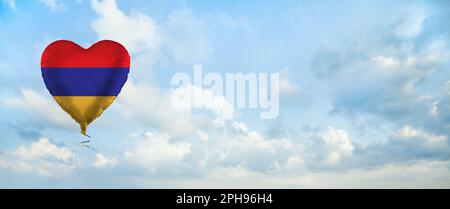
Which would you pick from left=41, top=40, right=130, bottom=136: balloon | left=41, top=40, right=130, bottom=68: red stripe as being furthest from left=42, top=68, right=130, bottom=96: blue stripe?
left=41, top=40, right=130, bottom=68: red stripe

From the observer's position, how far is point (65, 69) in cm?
2933

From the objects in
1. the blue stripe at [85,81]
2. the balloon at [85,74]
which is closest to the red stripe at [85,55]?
the balloon at [85,74]

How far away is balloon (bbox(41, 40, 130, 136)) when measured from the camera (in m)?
28.9

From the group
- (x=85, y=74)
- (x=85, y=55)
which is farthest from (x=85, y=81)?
(x=85, y=55)

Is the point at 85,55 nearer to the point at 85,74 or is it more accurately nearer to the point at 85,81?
the point at 85,74

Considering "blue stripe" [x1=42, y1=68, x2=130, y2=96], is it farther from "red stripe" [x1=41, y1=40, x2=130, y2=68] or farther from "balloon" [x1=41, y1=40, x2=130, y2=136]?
"red stripe" [x1=41, y1=40, x2=130, y2=68]

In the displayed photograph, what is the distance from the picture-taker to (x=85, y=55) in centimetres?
2939

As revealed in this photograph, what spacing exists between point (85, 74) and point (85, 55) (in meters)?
0.74
